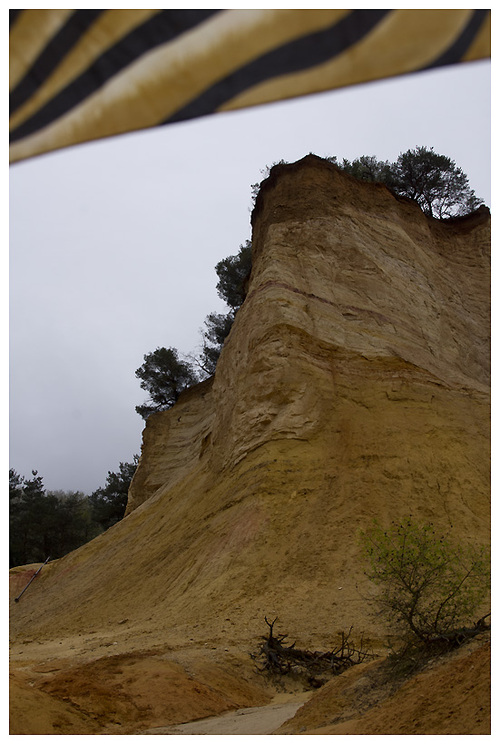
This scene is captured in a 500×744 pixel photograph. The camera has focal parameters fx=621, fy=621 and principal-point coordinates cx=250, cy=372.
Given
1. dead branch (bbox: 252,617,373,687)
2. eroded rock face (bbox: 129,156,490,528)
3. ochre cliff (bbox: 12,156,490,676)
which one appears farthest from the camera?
eroded rock face (bbox: 129,156,490,528)

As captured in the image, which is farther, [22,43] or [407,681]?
[407,681]

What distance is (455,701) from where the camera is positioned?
4078mm

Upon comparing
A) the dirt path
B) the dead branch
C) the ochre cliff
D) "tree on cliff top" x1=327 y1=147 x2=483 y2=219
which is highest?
"tree on cliff top" x1=327 y1=147 x2=483 y2=219

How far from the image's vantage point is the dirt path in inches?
213

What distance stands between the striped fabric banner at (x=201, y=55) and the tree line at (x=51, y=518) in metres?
31.9

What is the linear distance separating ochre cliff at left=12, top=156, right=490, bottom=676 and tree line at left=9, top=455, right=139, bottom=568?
11.8m

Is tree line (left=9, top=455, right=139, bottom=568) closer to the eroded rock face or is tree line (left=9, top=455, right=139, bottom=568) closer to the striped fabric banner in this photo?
the eroded rock face

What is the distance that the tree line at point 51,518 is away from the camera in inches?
1249

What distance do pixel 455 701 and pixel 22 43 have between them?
436cm

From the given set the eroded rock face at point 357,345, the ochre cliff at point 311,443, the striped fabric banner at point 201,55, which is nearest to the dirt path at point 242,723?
the ochre cliff at point 311,443

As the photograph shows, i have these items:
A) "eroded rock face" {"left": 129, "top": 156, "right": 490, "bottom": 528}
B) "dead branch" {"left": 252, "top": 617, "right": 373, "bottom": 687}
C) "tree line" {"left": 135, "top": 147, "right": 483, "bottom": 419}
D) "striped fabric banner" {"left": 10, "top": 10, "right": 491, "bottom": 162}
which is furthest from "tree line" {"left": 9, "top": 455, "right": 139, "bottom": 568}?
"striped fabric banner" {"left": 10, "top": 10, "right": 491, "bottom": 162}

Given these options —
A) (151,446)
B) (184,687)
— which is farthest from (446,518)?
(151,446)

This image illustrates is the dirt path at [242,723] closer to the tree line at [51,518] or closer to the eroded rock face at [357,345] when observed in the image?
the eroded rock face at [357,345]

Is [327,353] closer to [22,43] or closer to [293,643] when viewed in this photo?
[293,643]
